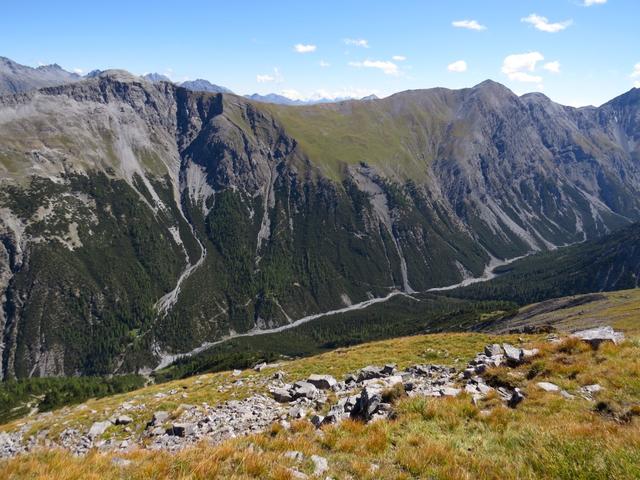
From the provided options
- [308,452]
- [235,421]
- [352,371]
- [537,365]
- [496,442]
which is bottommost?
[352,371]

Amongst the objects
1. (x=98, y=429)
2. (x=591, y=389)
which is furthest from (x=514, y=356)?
(x=98, y=429)

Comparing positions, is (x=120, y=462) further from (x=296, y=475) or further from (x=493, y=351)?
(x=493, y=351)

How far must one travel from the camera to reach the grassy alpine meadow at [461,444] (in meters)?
10.2

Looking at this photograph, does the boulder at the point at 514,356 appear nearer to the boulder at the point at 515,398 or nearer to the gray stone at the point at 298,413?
the boulder at the point at 515,398

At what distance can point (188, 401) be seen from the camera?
34000 millimetres

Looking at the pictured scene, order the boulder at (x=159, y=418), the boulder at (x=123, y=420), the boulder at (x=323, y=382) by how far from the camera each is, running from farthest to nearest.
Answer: the boulder at (x=123, y=420), the boulder at (x=323, y=382), the boulder at (x=159, y=418)

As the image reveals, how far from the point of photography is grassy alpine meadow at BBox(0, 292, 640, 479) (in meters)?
10.2

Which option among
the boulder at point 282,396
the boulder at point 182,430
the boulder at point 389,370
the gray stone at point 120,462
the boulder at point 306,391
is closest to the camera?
the gray stone at point 120,462

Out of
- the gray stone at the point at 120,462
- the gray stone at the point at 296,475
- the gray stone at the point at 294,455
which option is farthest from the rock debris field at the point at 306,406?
the gray stone at the point at 120,462

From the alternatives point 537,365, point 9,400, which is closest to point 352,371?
point 537,365

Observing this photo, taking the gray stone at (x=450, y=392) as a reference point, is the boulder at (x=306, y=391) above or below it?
below

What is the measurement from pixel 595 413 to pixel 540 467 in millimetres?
6418

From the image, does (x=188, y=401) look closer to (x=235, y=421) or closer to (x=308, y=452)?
(x=235, y=421)

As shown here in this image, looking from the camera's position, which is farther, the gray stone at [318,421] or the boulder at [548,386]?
the gray stone at [318,421]
